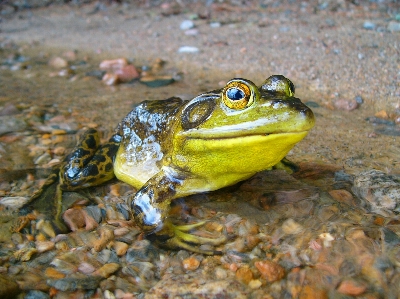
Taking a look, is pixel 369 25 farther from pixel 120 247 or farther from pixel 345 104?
pixel 120 247

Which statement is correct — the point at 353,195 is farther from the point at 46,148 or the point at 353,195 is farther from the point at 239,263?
the point at 46,148

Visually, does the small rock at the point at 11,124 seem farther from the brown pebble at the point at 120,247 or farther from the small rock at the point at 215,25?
the small rock at the point at 215,25

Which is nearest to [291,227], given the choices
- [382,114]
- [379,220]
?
[379,220]

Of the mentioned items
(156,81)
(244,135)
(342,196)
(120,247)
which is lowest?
(120,247)

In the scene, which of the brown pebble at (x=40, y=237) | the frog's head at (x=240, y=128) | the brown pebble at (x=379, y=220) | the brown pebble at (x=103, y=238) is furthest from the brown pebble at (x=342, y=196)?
the brown pebble at (x=40, y=237)

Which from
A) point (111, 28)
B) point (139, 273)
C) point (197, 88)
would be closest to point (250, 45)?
point (197, 88)

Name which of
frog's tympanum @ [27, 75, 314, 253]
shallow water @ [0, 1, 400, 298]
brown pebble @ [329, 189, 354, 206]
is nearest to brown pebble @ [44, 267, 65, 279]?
shallow water @ [0, 1, 400, 298]
